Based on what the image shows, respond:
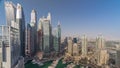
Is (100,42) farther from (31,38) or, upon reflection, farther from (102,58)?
(31,38)

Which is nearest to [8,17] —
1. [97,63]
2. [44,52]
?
[44,52]

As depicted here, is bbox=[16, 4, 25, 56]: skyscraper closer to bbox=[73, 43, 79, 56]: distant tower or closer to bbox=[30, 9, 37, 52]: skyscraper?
bbox=[30, 9, 37, 52]: skyscraper

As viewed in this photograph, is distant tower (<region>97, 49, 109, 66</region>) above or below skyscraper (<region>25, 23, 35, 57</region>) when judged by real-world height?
below

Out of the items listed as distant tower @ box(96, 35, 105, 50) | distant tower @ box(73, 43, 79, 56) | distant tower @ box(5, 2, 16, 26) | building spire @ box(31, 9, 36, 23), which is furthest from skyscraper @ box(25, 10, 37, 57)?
distant tower @ box(96, 35, 105, 50)

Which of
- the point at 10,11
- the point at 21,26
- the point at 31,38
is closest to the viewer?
the point at 10,11

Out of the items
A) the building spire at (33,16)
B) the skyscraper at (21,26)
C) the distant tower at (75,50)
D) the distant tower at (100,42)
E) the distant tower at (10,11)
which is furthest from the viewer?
the distant tower at (75,50)

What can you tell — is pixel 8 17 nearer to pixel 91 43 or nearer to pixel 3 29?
pixel 3 29

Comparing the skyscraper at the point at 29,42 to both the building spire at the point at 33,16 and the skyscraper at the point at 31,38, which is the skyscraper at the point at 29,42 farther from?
the building spire at the point at 33,16

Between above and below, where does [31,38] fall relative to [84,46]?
above

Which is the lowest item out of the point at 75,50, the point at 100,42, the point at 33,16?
the point at 75,50

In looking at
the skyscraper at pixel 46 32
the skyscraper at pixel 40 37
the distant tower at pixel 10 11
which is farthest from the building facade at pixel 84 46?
the distant tower at pixel 10 11

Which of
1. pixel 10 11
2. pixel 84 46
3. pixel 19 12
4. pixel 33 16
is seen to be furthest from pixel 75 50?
pixel 10 11
